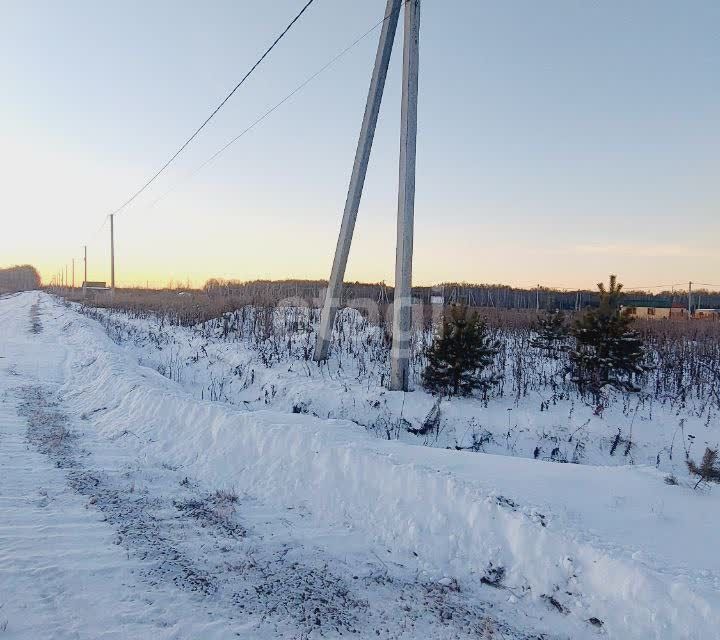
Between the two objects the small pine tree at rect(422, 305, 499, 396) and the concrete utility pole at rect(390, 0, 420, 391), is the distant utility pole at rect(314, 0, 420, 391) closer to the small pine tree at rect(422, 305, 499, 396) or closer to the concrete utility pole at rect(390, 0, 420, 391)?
the concrete utility pole at rect(390, 0, 420, 391)

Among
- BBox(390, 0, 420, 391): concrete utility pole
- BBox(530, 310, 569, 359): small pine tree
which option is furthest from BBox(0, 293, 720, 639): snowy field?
BBox(530, 310, 569, 359): small pine tree

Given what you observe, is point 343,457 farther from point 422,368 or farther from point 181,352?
point 181,352

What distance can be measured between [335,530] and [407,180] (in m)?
5.73

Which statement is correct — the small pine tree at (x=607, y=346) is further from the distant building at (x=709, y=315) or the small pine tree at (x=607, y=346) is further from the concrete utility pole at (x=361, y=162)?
the distant building at (x=709, y=315)

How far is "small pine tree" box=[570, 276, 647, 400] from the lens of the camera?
8.48m

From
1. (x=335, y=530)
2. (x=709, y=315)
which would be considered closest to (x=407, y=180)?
(x=335, y=530)

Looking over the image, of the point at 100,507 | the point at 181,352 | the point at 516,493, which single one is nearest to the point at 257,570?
the point at 100,507

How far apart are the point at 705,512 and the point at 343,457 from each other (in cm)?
303

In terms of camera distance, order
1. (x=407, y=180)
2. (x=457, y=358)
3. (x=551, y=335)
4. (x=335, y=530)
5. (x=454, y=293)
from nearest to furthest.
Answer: (x=335, y=530)
(x=407, y=180)
(x=457, y=358)
(x=551, y=335)
(x=454, y=293)

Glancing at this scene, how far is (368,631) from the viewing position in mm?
2580

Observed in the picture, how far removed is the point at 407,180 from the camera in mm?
7773

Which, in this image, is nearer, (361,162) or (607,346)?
(607,346)

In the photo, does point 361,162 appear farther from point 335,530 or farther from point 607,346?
point 335,530

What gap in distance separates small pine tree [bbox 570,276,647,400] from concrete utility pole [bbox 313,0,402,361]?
4.75 metres
